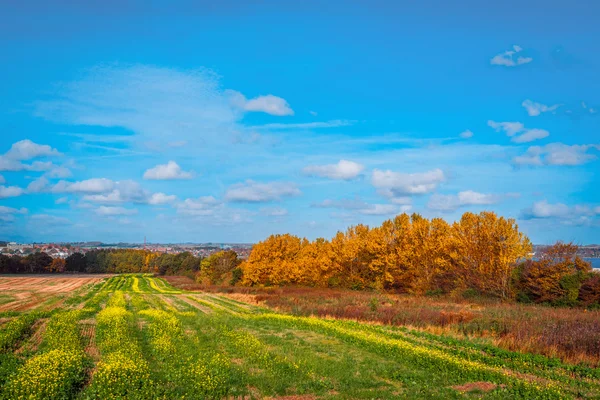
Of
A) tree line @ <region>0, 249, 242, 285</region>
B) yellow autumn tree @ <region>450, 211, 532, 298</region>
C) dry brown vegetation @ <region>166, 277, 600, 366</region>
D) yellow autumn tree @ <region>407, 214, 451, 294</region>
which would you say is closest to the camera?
dry brown vegetation @ <region>166, 277, 600, 366</region>

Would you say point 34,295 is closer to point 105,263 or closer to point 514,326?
point 514,326

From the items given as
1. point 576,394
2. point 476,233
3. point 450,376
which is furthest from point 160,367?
point 476,233

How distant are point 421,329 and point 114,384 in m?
17.9

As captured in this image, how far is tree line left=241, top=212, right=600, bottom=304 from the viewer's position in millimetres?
38469

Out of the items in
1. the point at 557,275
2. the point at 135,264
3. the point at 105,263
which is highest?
the point at 557,275

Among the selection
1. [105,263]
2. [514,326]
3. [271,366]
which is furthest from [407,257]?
[105,263]

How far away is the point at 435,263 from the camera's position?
174 feet

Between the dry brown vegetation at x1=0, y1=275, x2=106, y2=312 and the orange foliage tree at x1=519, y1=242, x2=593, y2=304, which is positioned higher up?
the orange foliage tree at x1=519, y1=242, x2=593, y2=304

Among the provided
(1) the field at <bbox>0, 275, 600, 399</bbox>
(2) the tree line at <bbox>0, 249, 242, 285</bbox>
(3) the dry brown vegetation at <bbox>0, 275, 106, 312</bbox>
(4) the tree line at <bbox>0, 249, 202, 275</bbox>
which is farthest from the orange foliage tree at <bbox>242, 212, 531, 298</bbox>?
(4) the tree line at <bbox>0, 249, 202, 275</bbox>

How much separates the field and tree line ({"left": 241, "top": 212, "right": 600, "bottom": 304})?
73.6 feet

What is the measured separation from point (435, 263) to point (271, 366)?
41.6 m

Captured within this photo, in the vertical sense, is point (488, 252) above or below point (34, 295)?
above

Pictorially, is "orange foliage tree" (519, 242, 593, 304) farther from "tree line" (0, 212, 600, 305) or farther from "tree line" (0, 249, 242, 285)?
"tree line" (0, 249, 242, 285)

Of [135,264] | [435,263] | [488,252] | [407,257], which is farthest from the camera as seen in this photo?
[135,264]
